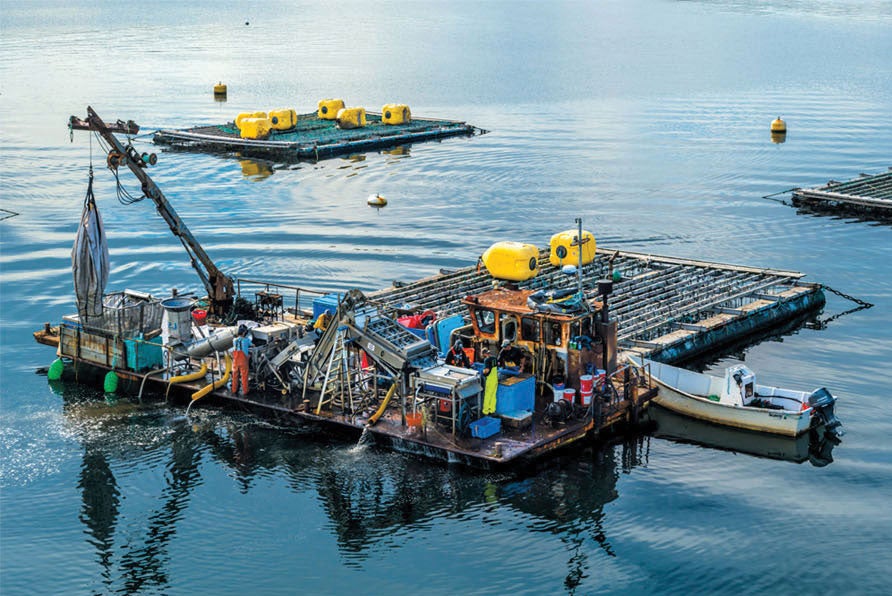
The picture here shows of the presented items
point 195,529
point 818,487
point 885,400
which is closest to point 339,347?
point 195,529

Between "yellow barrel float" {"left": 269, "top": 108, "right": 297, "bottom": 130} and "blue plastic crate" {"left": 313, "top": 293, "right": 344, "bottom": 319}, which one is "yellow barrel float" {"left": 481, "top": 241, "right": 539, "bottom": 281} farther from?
"yellow barrel float" {"left": 269, "top": 108, "right": 297, "bottom": 130}

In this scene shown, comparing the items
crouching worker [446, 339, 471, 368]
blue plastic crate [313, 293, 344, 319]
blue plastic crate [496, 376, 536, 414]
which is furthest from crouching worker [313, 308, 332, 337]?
blue plastic crate [496, 376, 536, 414]

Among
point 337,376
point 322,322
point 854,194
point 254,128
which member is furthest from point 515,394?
point 254,128

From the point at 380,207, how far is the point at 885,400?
36.2 m

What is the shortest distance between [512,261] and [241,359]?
1299 centimetres

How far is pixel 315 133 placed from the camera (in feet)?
316

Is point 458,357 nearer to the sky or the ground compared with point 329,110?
nearer to the ground

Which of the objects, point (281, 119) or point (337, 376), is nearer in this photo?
point (337, 376)

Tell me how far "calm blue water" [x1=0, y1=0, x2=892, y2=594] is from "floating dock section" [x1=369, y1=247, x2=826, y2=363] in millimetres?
1487

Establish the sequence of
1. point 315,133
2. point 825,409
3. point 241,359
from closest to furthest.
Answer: point 825,409 < point 241,359 < point 315,133

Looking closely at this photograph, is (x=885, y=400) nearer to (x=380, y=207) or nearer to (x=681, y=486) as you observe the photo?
(x=681, y=486)

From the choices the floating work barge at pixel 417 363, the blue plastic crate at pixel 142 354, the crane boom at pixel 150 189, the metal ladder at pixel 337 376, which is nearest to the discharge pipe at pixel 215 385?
the floating work barge at pixel 417 363

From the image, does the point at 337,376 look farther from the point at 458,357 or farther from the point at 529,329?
the point at 529,329

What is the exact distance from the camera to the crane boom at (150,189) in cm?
4197
